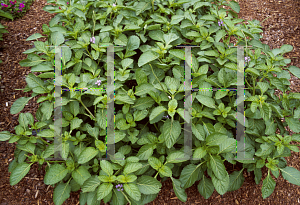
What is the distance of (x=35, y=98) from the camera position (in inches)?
114

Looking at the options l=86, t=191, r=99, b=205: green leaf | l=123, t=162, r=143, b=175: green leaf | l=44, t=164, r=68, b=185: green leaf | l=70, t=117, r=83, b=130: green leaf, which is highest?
l=70, t=117, r=83, b=130: green leaf

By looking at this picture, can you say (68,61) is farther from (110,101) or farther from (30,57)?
(110,101)

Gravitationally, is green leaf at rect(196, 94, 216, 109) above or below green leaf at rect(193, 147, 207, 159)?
above

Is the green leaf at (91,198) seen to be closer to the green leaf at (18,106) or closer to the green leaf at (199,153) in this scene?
the green leaf at (199,153)

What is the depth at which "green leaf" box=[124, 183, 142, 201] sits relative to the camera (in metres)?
1.58

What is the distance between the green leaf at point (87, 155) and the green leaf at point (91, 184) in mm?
176

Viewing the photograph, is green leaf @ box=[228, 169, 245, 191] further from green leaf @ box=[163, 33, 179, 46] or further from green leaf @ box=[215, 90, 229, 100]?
green leaf @ box=[163, 33, 179, 46]

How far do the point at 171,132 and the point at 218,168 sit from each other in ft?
1.51

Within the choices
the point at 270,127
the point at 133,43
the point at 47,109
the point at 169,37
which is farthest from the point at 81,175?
the point at 270,127

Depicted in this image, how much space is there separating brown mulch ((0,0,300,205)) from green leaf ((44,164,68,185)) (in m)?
0.63

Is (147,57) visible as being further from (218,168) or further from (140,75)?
(218,168)

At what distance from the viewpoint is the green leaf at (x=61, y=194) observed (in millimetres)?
1831

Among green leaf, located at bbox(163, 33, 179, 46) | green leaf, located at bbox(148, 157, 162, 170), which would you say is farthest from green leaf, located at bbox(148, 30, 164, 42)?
green leaf, located at bbox(148, 157, 162, 170)

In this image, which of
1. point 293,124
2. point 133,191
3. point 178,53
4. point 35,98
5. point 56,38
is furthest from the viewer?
point 35,98
